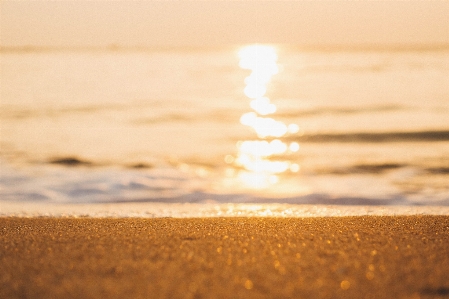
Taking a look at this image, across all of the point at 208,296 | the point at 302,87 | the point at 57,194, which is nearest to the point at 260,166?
the point at 57,194

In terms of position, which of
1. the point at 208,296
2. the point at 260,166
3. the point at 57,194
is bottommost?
the point at 208,296

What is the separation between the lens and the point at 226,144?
53.2 feet

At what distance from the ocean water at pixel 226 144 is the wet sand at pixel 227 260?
2924 millimetres

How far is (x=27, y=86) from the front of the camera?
110 ft

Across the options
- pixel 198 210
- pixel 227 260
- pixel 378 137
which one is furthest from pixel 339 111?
pixel 227 260

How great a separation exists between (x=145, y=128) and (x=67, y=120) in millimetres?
3931

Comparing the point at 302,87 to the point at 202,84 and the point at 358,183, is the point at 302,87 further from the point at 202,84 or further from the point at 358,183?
the point at 358,183

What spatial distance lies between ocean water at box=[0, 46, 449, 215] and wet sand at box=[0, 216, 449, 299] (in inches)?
115

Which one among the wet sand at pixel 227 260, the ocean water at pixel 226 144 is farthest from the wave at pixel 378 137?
the wet sand at pixel 227 260

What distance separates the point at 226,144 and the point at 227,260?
12225 mm

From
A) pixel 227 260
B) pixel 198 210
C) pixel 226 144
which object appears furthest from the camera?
pixel 226 144

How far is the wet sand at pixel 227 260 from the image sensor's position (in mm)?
3424

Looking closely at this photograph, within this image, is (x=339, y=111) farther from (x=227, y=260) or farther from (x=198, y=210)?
(x=227, y=260)

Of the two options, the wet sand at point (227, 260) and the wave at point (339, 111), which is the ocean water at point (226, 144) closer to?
the wave at point (339, 111)
